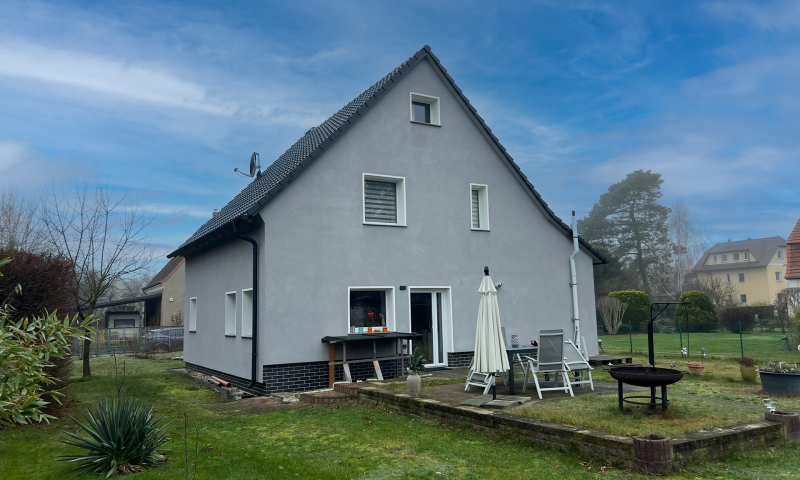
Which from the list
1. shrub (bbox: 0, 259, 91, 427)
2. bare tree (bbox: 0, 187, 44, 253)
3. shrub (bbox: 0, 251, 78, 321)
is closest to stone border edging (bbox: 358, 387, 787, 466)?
shrub (bbox: 0, 259, 91, 427)

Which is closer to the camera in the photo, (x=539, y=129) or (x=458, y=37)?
(x=458, y=37)

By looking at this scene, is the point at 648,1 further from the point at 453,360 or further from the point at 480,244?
the point at 453,360

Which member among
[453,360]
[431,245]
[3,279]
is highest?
[431,245]

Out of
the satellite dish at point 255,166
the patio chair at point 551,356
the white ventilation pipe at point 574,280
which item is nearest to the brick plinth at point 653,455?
the patio chair at point 551,356

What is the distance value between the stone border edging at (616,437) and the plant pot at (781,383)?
4.43m

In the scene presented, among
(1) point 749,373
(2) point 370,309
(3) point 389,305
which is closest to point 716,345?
(1) point 749,373

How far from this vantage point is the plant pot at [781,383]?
1009 cm

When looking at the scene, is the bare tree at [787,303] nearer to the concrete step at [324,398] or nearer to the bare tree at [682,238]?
the bare tree at [682,238]

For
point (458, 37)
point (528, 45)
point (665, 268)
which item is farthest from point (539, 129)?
point (665, 268)

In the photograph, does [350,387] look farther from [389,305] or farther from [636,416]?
[636,416]

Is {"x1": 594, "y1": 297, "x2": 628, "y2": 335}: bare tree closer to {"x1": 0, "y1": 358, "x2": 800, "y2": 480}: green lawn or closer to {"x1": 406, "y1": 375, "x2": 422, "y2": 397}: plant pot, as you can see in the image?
{"x1": 406, "y1": 375, "x2": 422, "y2": 397}: plant pot

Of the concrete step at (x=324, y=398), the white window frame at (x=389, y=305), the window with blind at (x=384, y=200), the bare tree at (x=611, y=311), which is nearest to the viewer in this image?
the concrete step at (x=324, y=398)

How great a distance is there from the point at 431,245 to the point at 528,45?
8.10 metres

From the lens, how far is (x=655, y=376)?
22.3 ft
